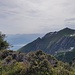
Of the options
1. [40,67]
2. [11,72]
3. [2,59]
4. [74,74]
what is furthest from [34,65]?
[2,59]

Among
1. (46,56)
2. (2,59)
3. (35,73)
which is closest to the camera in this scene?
(35,73)

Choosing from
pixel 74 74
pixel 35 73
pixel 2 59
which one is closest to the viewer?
pixel 35 73

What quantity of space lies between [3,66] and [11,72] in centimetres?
190

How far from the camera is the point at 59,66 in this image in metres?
25.8

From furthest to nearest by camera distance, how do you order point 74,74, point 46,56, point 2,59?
1. point 2,59
2. point 46,56
3. point 74,74

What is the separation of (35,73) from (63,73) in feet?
9.01

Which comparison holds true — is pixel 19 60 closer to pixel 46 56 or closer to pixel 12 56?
pixel 12 56

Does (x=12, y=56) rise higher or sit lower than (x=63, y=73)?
higher

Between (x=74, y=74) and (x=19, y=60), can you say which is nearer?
(x=74, y=74)

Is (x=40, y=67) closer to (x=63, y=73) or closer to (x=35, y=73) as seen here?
(x=35, y=73)

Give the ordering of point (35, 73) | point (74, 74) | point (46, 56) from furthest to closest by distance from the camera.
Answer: point (46, 56), point (74, 74), point (35, 73)

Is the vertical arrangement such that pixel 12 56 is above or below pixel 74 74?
above

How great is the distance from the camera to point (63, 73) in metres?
23.8

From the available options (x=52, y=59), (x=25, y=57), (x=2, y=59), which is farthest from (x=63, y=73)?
(x=2, y=59)
